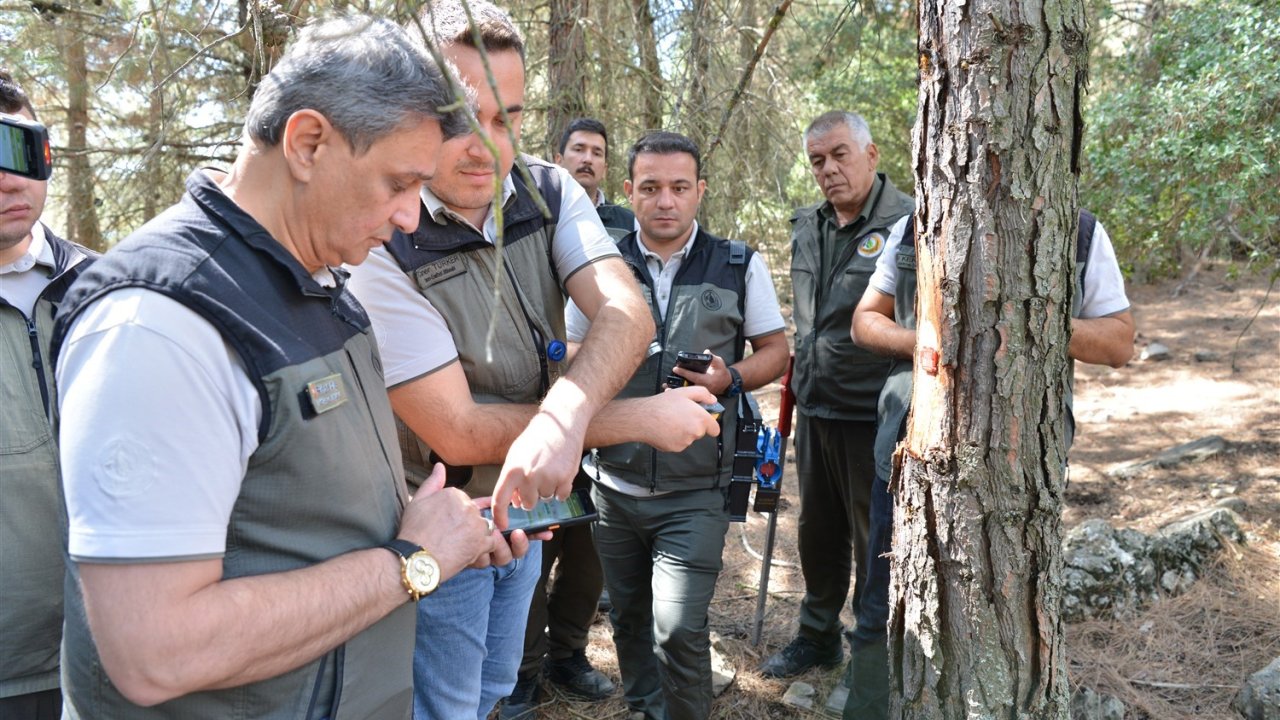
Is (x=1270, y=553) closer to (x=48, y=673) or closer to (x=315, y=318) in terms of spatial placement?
(x=315, y=318)

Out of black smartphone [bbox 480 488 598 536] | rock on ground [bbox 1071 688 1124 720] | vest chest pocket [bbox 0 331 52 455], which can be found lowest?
rock on ground [bbox 1071 688 1124 720]

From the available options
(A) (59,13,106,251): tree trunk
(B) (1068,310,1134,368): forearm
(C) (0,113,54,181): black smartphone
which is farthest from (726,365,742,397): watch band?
(A) (59,13,106,251): tree trunk

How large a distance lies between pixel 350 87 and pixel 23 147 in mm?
1102

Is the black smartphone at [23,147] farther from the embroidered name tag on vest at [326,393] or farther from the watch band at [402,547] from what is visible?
the watch band at [402,547]

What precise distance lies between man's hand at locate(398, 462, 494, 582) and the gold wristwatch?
0.02 m

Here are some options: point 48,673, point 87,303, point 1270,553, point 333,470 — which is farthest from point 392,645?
point 1270,553

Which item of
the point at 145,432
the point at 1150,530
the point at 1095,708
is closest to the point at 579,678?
the point at 1095,708

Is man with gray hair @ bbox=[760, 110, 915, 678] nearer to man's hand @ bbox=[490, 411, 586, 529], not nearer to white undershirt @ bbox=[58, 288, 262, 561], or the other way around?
man's hand @ bbox=[490, 411, 586, 529]

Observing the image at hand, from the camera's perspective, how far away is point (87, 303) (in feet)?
3.88

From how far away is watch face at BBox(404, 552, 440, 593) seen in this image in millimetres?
1474

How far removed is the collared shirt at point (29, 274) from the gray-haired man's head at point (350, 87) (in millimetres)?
1024

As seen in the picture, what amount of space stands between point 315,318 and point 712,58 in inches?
191

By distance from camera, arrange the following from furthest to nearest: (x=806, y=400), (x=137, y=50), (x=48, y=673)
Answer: (x=137, y=50) < (x=806, y=400) < (x=48, y=673)

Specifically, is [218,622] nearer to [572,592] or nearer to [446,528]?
[446,528]
